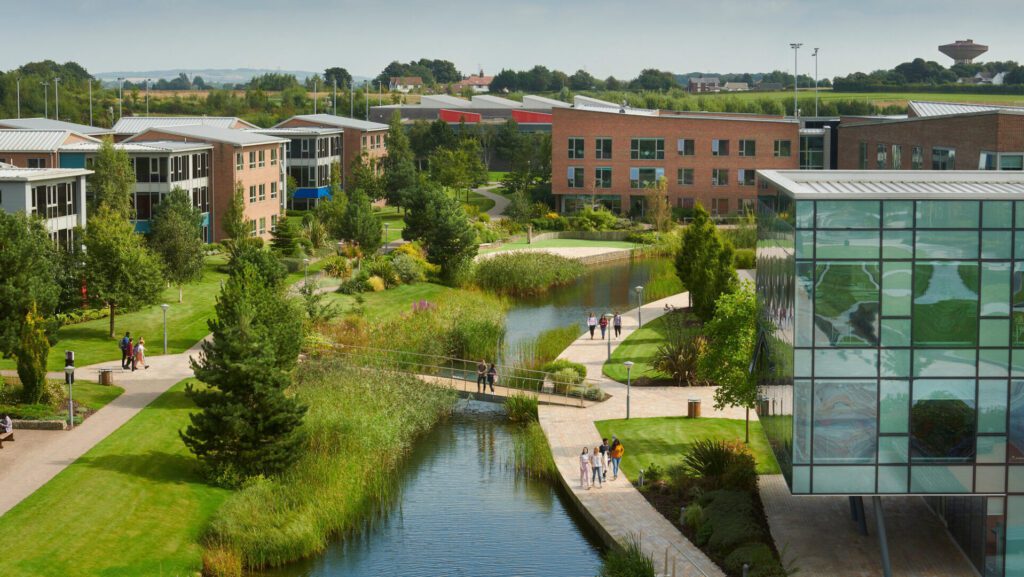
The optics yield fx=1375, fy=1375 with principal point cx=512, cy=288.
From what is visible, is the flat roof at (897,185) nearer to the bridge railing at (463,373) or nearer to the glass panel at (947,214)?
the glass panel at (947,214)

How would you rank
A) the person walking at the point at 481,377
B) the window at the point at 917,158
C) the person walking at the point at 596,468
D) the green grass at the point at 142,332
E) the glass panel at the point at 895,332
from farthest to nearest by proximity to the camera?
the window at the point at 917,158 → the green grass at the point at 142,332 → the person walking at the point at 481,377 → the person walking at the point at 596,468 → the glass panel at the point at 895,332

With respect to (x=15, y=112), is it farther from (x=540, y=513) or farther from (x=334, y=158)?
(x=540, y=513)

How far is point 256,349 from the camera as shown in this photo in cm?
3288

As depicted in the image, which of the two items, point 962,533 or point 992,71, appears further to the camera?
point 992,71

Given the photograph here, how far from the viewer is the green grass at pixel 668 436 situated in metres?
35.8

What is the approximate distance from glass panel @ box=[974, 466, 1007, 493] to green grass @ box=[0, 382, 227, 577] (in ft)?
51.4

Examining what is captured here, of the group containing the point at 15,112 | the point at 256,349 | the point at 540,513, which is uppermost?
the point at 15,112

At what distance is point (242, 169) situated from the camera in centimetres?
7594

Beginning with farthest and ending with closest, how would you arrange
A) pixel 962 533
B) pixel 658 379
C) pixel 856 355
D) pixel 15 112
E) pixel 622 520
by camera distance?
pixel 15 112, pixel 658 379, pixel 622 520, pixel 962 533, pixel 856 355

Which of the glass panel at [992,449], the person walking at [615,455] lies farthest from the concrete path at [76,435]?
the glass panel at [992,449]

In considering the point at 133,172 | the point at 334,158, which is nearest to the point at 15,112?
the point at 334,158

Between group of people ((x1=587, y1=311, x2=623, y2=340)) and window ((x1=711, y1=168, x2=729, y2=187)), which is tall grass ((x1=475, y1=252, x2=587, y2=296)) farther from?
window ((x1=711, y1=168, x2=729, y2=187))

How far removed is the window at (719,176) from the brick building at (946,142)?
1169 inches

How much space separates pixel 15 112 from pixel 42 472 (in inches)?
4655
